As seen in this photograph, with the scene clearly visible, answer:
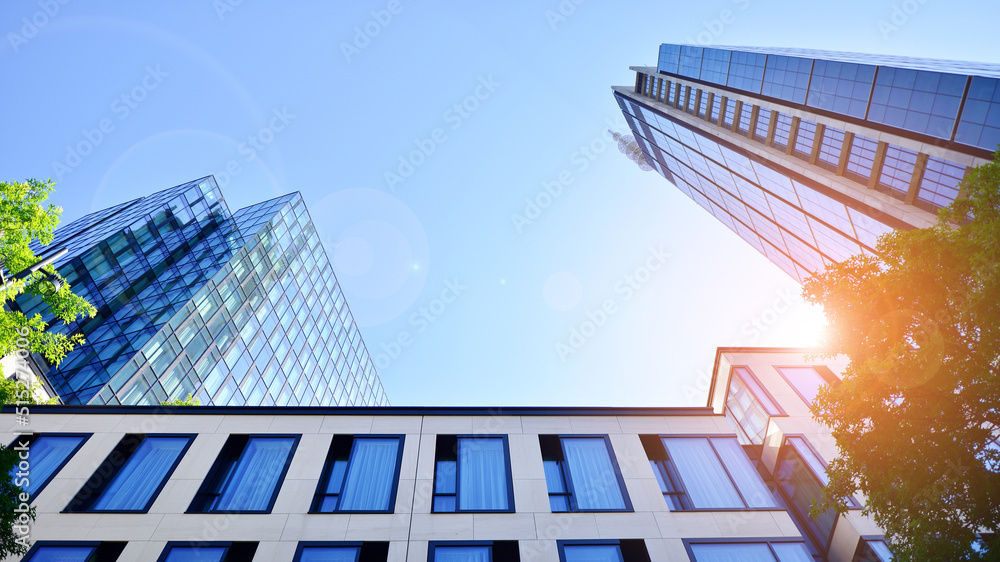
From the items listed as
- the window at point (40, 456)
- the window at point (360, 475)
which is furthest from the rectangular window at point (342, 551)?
the window at point (40, 456)

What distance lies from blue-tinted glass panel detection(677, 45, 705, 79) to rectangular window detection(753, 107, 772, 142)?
10.2m

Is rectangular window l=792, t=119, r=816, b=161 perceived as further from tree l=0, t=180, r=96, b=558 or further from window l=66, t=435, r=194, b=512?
tree l=0, t=180, r=96, b=558

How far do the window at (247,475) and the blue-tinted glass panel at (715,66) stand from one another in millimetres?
40250

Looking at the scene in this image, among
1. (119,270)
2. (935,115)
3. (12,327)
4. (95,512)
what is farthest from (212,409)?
(935,115)

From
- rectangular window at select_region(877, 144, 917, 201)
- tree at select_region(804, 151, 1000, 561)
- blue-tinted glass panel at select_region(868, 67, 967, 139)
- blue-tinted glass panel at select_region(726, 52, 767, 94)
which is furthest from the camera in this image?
blue-tinted glass panel at select_region(726, 52, 767, 94)

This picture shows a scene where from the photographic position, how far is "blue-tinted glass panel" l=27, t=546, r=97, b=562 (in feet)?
41.4

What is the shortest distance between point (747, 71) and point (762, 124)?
4050mm

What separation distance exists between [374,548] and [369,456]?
134 inches

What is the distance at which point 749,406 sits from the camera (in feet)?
Result: 68.1

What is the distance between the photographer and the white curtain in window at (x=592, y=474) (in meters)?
15.1

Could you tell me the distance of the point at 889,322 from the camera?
35.6 ft

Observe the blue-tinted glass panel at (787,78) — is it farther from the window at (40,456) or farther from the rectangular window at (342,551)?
the window at (40,456)

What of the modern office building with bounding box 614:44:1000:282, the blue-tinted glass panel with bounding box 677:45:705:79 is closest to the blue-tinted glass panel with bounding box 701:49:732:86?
the modern office building with bounding box 614:44:1000:282

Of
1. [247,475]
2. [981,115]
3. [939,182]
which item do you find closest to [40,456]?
[247,475]
